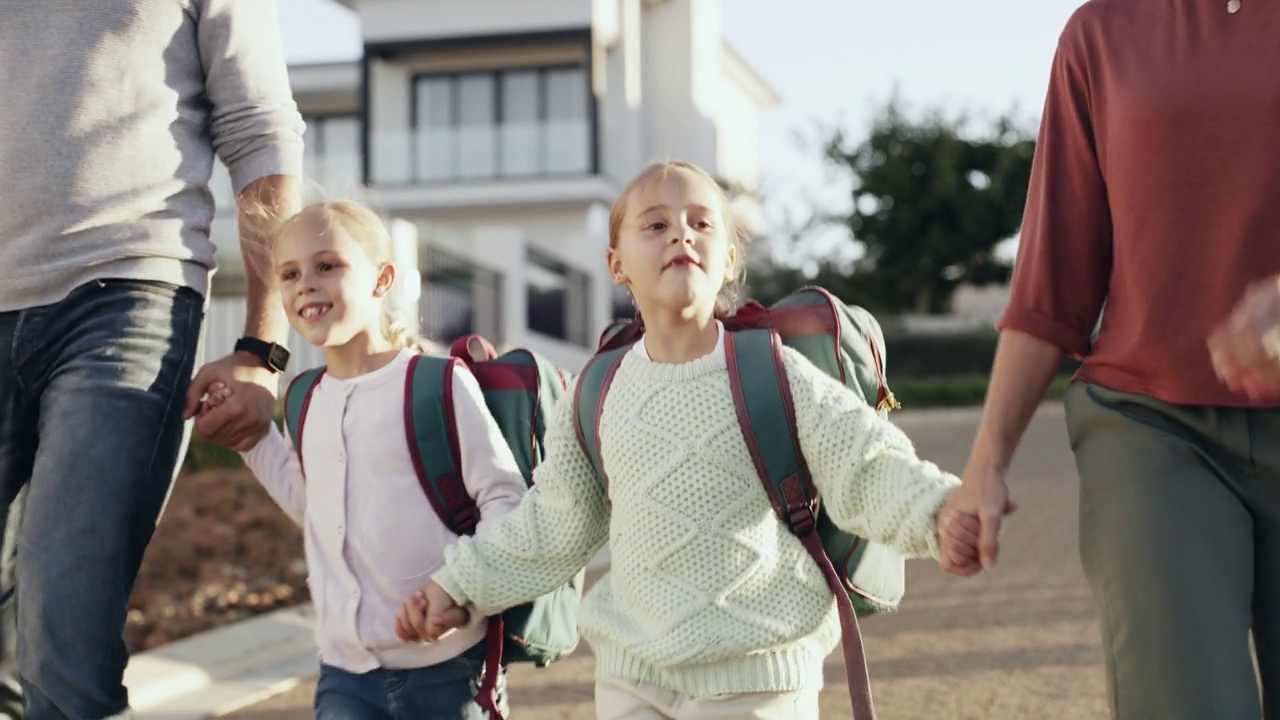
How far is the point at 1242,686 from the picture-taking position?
258cm

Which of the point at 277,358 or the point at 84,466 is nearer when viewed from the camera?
the point at 84,466

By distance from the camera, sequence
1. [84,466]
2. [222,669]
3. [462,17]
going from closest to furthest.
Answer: [84,466] < [222,669] < [462,17]

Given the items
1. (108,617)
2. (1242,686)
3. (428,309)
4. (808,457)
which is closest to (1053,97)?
(808,457)

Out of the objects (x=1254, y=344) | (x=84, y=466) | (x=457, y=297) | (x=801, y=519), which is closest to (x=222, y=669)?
(x=84, y=466)

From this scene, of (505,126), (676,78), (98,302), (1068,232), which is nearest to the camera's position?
(1068,232)

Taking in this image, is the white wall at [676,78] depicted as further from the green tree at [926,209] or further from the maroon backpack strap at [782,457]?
the maroon backpack strap at [782,457]

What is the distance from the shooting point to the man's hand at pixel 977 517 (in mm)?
2791

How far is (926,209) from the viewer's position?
3462 cm

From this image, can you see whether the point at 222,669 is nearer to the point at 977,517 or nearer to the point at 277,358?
the point at 277,358

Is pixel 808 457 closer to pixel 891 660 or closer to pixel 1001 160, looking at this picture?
pixel 891 660

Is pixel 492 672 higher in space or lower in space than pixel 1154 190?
lower

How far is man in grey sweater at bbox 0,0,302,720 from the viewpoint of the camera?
11.1 ft

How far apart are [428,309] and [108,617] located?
44.4 feet

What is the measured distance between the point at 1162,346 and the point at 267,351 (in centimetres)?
206
